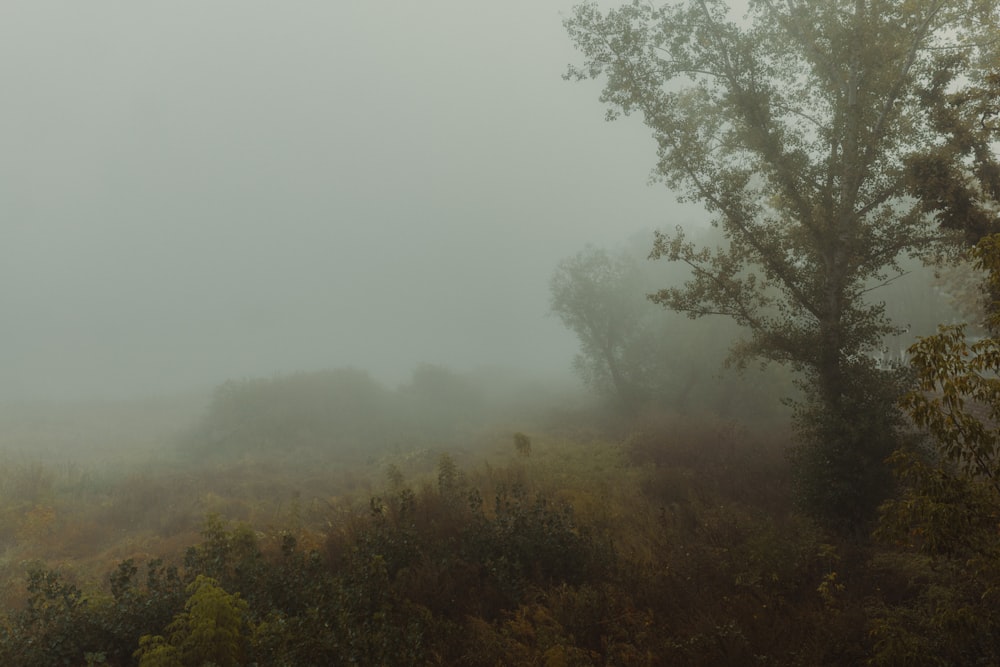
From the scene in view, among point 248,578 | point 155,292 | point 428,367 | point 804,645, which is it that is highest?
point 155,292

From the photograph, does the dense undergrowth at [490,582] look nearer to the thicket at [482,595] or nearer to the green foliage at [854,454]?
the thicket at [482,595]

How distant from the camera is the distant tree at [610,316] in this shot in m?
33.6

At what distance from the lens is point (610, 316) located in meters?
34.8

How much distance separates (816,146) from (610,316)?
77.2 feet

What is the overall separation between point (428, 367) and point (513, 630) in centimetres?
3905

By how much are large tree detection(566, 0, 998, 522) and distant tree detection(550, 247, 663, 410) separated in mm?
21259

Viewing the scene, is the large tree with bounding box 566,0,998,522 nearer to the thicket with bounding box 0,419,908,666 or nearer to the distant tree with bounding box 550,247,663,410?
the thicket with bounding box 0,419,908,666

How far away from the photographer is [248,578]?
7867mm

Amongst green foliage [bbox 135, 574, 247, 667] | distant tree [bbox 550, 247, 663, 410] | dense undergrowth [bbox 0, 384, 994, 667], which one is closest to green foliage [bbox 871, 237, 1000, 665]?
dense undergrowth [bbox 0, 384, 994, 667]

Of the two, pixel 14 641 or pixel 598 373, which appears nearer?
pixel 14 641

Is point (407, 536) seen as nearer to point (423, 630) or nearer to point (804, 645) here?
point (423, 630)

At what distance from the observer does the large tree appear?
404 inches

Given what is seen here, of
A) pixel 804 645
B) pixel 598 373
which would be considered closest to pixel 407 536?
pixel 804 645

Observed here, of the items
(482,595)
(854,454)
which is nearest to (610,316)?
(854,454)
